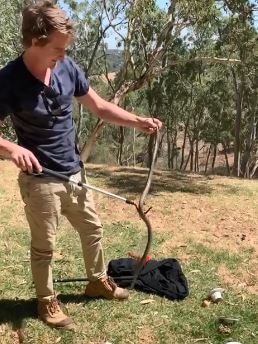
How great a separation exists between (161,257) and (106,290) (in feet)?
4.04

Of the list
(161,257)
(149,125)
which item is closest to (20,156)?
(149,125)

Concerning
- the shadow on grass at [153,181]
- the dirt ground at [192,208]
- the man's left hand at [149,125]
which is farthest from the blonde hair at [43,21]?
the shadow on grass at [153,181]

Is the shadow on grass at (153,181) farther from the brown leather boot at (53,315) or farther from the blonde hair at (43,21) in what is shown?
the blonde hair at (43,21)

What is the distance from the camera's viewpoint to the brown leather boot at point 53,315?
10.4 ft

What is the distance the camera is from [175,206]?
6227mm

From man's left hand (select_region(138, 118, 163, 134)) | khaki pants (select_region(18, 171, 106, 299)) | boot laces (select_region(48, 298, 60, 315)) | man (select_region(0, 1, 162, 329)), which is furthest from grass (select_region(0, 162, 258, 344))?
man's left hand (select_region(138, 118, 163, 134))

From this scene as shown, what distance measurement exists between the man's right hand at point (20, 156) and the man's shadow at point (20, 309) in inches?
44.7

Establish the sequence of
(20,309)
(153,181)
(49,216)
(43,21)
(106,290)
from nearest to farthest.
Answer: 1. (43,21)
2. (49,216)
3. (20,309)
4. (106,290)
5. (153,181)

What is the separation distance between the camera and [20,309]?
3418 mm

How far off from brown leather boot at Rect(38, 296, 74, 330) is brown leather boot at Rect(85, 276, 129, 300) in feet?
1.21

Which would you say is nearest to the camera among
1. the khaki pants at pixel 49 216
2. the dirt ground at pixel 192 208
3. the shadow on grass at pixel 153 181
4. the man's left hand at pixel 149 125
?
the khaki pants at pixel 49 216

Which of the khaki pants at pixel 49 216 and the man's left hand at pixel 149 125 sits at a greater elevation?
the man's left hand at pixel 149 125

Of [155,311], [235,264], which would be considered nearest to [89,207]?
[155,311]

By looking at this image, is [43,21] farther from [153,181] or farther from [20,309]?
[153,181]
